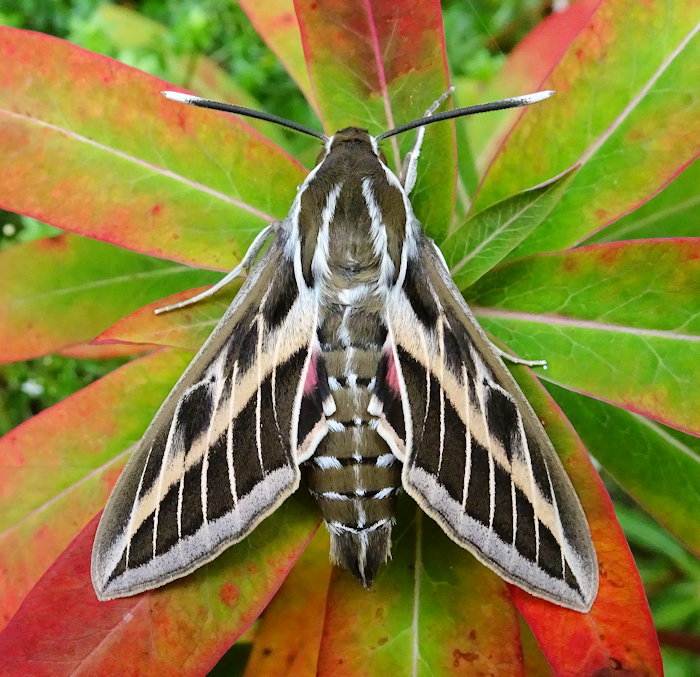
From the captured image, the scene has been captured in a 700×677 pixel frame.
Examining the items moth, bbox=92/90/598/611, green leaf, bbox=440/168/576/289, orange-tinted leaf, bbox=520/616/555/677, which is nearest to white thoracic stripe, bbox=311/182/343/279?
moth, bbox=92/90/598/611

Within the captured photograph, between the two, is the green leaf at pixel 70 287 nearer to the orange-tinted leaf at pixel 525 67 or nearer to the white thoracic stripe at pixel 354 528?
the white thoracic stripe at pixel 354 528

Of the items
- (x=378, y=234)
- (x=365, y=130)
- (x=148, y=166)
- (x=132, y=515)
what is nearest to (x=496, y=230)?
(x=378, y=234)

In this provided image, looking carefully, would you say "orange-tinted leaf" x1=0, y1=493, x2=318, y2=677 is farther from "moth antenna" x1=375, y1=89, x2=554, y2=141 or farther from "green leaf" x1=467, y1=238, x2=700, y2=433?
"moth antenna" x1=375, y1=89, x2=554, y2=141

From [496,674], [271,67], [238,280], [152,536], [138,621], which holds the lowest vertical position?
[496,674]

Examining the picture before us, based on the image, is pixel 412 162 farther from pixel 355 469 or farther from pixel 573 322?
pixel 355 469

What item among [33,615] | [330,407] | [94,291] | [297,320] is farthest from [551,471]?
[94,291]

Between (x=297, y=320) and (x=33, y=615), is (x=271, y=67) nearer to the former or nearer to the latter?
(x=297, y=320)

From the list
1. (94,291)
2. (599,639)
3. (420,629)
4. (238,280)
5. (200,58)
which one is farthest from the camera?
(200,58)
